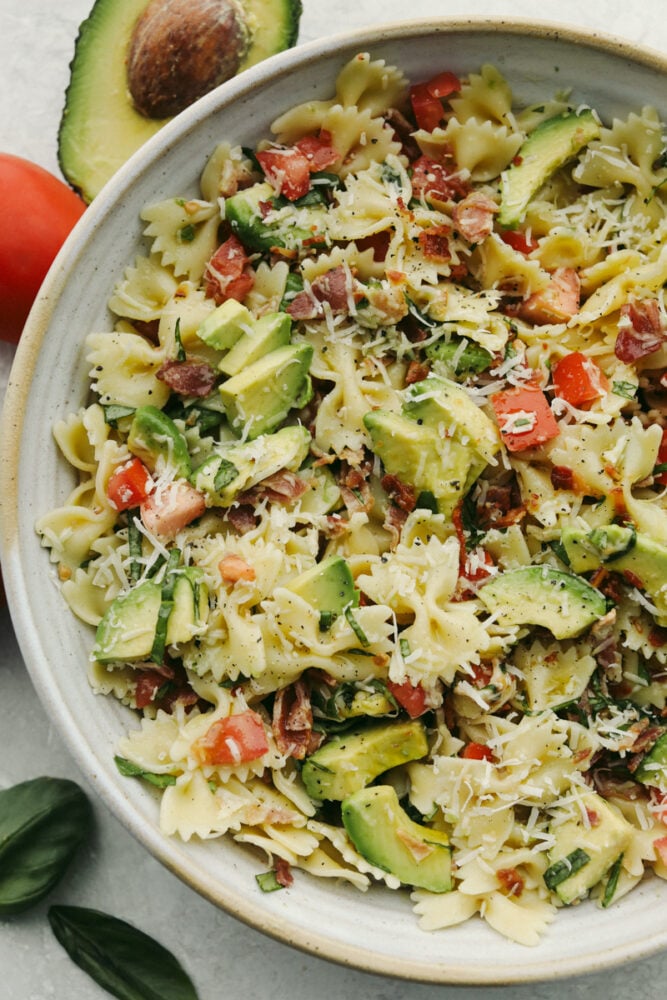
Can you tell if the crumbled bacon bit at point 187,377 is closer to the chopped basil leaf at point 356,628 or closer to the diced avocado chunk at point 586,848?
the chopped basil leaf at point 356,628

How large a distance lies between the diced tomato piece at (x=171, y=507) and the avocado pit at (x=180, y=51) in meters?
1.82

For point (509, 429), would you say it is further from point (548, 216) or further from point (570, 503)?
point (548, 216)

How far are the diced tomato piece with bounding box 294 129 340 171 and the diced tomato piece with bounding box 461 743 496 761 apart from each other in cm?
235

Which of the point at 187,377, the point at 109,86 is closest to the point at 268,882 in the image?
the point at 187,377

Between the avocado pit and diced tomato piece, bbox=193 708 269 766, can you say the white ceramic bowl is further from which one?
the avocado pit

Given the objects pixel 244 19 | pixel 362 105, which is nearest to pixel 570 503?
pixel 362 105

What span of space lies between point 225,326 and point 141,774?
5.58 ft

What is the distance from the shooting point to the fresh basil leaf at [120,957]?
4.51 metres

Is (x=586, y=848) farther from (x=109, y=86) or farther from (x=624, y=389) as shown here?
(x=109, y=86)

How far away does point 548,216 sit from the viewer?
4.09 m

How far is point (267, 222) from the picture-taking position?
3.95 m

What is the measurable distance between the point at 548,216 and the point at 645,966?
130 inches

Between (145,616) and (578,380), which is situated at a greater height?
(578,380)

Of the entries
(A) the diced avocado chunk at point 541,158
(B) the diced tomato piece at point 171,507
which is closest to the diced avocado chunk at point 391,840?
(B) the diced tomato piece at point 171,507
